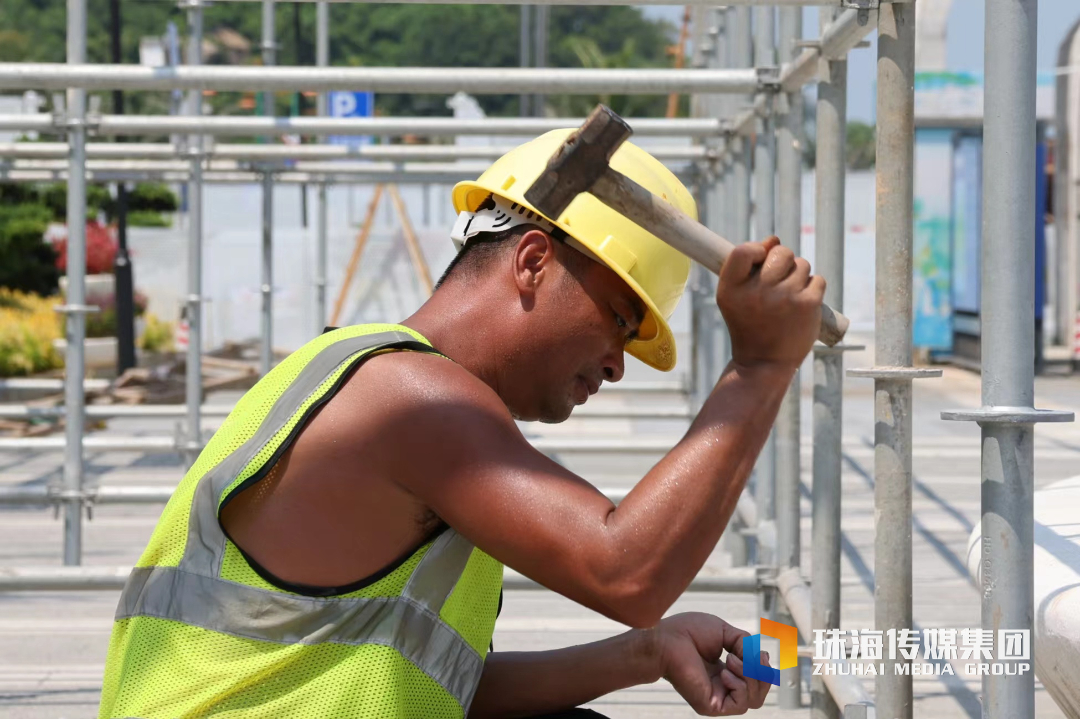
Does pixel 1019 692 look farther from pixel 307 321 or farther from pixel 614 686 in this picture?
pixel 307 321

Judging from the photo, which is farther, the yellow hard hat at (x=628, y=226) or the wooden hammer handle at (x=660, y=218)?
the yellow hard hat at (x=628, y=226)

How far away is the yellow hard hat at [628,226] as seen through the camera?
1.93 m

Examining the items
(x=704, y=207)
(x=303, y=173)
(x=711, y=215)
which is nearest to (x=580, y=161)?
(x=711, y=215)

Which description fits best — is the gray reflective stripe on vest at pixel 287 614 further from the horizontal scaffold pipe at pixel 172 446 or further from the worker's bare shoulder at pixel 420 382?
the horizontal scaffold pipe at pixel 172 446

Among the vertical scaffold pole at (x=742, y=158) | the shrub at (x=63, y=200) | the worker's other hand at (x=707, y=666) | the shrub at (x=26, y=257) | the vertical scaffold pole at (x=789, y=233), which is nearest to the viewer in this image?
the worker's other hand at (x=707, y=666)

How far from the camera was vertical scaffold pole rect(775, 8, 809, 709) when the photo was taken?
3.83 m

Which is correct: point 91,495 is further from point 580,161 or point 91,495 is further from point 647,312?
point 580,161

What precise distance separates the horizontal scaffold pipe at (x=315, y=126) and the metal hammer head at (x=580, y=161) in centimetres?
276

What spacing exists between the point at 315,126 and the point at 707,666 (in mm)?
3303

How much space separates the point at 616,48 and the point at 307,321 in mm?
58714

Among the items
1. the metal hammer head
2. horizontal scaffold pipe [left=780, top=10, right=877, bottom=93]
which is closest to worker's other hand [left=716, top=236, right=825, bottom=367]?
the metal hammer head

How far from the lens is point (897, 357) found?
2.53 metres

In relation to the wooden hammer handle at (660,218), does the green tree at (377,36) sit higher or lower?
higher

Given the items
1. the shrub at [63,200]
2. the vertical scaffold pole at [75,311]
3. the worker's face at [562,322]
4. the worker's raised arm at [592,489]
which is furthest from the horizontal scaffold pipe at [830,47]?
the shrub at [63,200]
